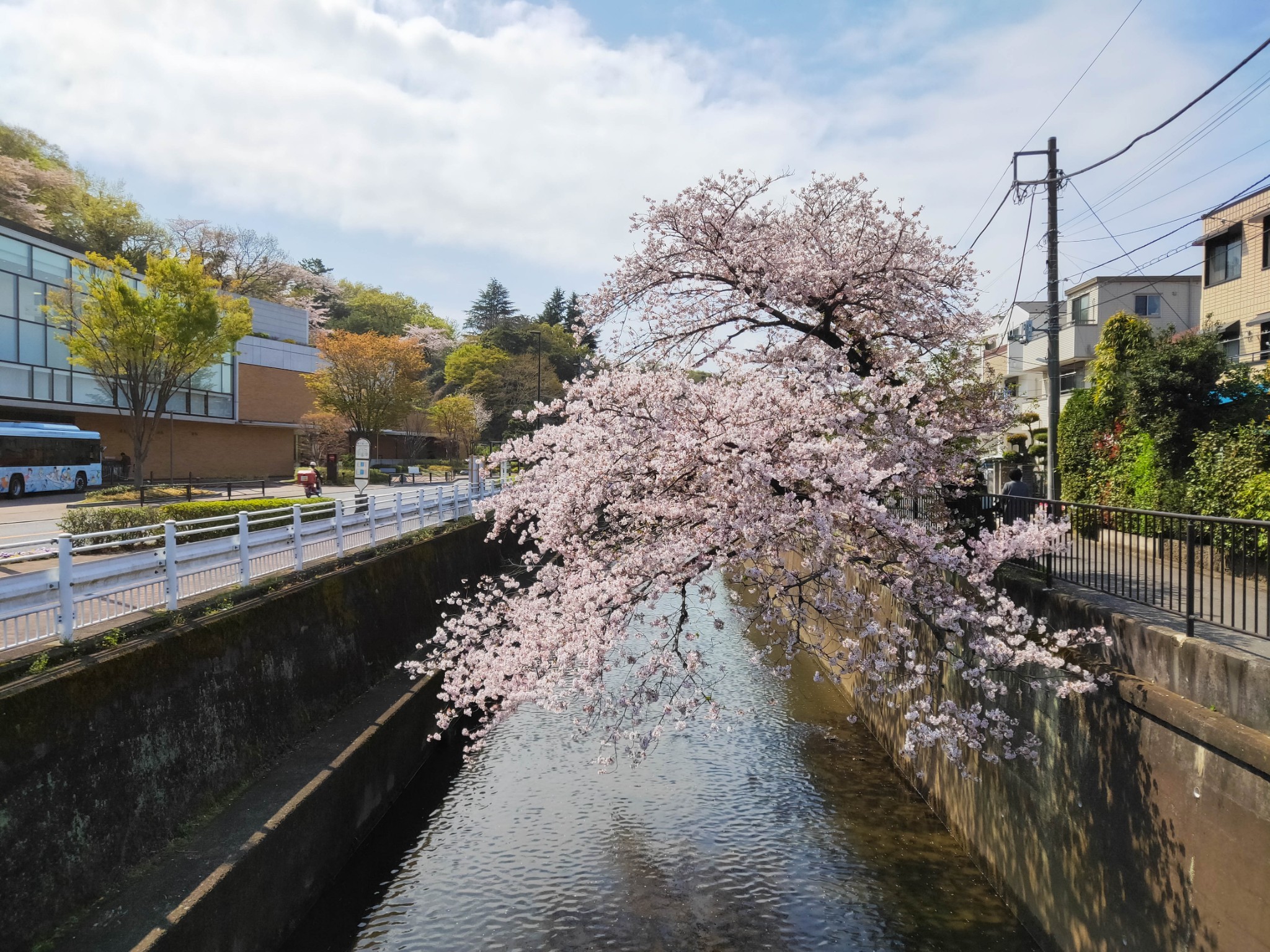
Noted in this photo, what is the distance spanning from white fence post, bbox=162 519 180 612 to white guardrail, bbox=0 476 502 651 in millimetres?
11

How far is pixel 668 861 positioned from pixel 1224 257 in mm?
20570

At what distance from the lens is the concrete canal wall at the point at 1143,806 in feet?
15.2

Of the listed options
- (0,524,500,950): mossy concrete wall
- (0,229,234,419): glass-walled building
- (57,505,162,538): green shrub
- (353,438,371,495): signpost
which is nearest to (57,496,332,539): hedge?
(57,505,162,538): green shrub

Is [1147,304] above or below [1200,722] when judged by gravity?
above

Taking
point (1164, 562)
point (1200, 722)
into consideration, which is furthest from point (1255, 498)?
point (1200, 722)

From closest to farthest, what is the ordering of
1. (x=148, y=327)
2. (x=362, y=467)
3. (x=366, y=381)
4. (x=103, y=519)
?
(x=103, y=519) < (x=362, y=467) < (x=148, y=327) < (x=366, y=381)

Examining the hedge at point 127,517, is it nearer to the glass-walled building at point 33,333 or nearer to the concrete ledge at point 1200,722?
the concrete ledge at point 1200,722

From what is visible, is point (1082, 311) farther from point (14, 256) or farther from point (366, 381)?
point (14, 256)

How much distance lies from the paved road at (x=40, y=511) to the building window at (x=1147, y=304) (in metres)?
26.4

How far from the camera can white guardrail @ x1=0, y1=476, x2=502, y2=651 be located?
21.7 ft

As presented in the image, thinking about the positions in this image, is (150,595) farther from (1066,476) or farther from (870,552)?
(1066,476)

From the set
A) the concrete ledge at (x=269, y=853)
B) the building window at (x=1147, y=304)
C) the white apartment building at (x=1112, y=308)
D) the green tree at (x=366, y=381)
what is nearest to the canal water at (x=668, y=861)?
the concrete ledge at (x=269, y=853)

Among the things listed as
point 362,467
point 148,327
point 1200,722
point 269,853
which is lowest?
point 269,853

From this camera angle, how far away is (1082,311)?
32188mm
